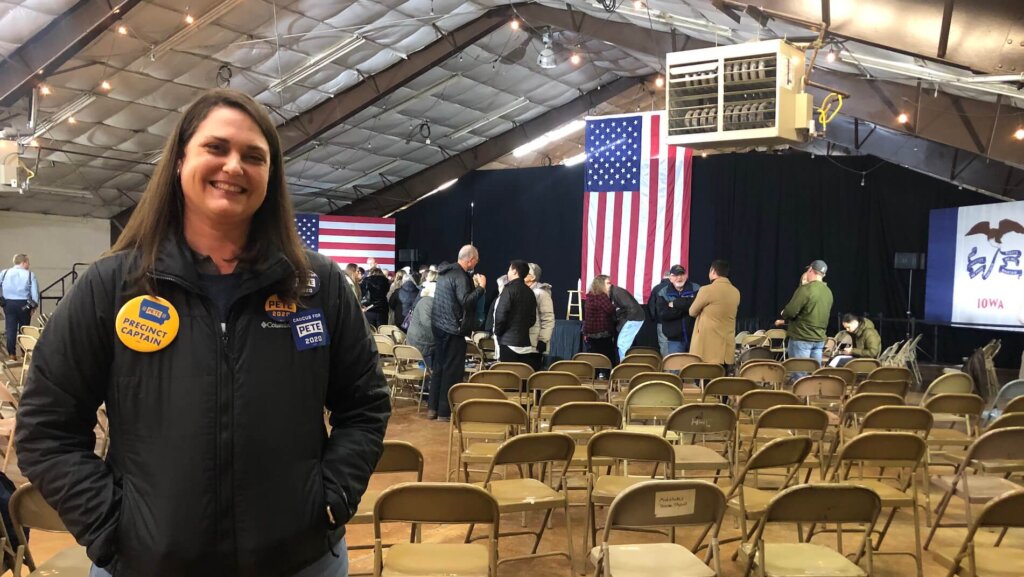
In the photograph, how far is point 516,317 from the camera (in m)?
6.90

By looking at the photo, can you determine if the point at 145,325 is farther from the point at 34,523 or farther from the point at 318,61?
the point at 318,61

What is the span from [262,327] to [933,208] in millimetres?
13644

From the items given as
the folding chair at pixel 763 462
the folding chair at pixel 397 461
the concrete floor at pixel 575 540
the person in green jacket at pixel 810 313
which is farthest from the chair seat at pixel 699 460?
the person in green jacket at pixel 810 313

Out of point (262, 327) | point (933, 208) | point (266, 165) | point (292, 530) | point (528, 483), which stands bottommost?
point (528, 483)

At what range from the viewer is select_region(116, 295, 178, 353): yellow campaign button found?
1.17 metres

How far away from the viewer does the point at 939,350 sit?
492 inches

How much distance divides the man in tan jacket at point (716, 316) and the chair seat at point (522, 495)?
364 centimetres

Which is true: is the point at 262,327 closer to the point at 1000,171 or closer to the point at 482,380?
the point at 482,380

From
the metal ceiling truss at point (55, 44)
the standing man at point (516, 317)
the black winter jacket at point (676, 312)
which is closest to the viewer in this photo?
the standing man at point (516, 317)

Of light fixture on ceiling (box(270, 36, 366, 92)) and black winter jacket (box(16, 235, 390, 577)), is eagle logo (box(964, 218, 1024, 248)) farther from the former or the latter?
black winter jacket (box(16, 235, 390, 577))

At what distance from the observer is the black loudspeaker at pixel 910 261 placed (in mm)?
12172

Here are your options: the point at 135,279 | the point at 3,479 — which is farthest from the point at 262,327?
the point at 3,479

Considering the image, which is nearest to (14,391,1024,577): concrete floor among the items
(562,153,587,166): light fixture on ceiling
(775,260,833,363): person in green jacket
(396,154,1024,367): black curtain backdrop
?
(775,260,833,363): person in green jacket

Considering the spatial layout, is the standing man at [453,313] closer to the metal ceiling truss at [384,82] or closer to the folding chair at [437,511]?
the folding chair at [437,511]
